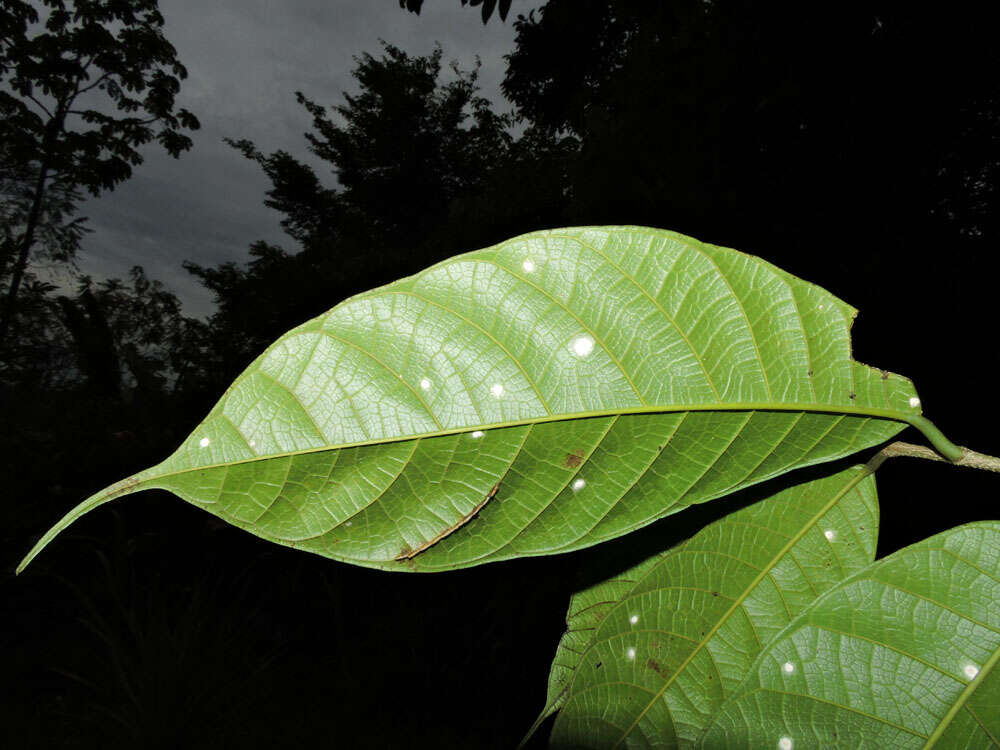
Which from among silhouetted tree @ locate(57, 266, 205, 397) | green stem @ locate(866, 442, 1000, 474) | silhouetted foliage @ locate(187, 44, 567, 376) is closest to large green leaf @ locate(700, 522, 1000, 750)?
green stem @ locate(866, 442, 1000, 474)

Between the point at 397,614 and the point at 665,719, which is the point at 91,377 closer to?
the point at 397,614

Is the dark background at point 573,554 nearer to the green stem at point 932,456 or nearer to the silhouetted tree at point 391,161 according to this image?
the green stem at point 932,456

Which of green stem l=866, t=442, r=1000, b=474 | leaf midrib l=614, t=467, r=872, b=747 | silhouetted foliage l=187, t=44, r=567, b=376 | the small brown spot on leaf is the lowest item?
the small brown spot on leaf

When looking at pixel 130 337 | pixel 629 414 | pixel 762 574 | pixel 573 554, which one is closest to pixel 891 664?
pixel 762 574

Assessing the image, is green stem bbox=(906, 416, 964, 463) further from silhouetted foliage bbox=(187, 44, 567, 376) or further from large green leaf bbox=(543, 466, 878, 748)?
silhouetted foliage bbox=(187, 44, 567, 376)

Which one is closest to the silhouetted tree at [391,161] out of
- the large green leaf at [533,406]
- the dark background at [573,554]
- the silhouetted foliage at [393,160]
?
the silhouetted foliage at [393,160]
